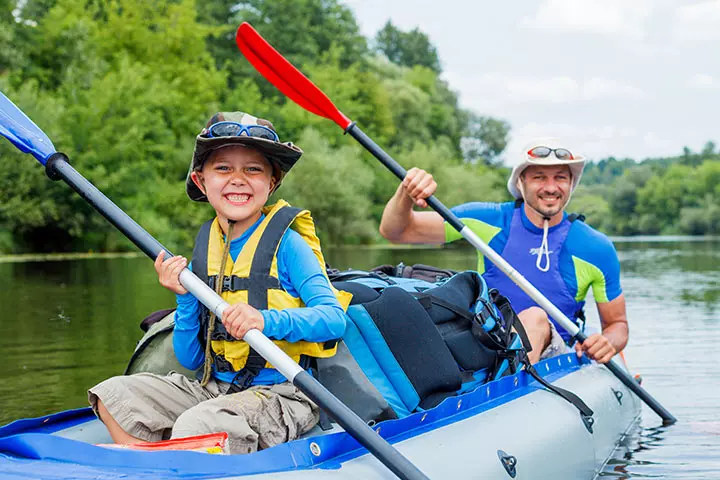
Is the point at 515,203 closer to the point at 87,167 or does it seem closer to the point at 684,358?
the point at 684,358

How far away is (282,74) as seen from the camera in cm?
479

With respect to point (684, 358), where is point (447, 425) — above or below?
above

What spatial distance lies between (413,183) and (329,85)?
1521 inches

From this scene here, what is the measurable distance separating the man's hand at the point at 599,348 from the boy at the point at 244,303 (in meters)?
1.93

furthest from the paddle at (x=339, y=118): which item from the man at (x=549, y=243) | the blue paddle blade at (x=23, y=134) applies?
the blue paddle blade at (x=23, y=134)

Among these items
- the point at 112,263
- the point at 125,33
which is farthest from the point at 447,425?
the point at 125,33

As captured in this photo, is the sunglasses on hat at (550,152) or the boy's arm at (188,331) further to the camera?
the sunglasses on hat at (550,152)

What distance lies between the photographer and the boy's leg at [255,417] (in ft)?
8.97

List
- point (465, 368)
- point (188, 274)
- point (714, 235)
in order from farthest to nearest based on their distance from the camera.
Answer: point (714, 235) < point (465, 368) < point (188, 274)

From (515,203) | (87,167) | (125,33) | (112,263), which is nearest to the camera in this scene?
(515,203)

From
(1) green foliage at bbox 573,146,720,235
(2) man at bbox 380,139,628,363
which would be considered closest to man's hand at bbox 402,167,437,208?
(2) man at bbox 380,139,628,363

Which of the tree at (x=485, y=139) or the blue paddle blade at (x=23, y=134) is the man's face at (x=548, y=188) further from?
the tree at (x=485, y=139)

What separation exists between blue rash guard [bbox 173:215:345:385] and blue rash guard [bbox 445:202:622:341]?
6.56 feet

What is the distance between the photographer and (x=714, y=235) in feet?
203
